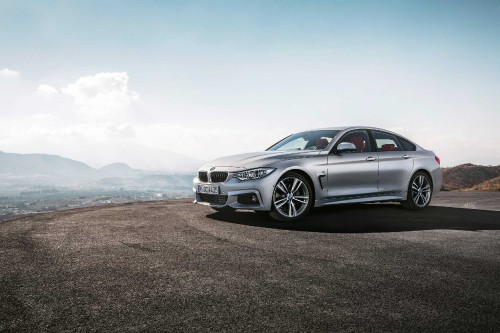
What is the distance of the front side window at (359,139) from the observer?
8.05 metres

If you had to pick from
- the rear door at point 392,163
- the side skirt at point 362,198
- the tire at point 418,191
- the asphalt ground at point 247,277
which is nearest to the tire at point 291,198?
the side skirt at point 362,198

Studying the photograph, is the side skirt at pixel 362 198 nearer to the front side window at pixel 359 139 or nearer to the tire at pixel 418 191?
the tire at pixel 418 191

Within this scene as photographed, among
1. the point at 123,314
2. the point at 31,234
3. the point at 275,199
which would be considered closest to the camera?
the point at 123,314

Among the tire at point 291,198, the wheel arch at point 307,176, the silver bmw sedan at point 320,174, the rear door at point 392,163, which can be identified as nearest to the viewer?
the silver bmw sedan at point 320,174

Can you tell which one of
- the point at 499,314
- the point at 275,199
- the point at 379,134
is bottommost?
the point at 499,314

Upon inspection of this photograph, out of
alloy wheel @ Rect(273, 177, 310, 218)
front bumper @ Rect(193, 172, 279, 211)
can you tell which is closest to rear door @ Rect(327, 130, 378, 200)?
alloy wheel @ Rect(273, 177, 310, 218)

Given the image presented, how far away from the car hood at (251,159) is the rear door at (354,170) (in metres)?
0.48

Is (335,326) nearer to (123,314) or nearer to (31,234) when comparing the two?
(123,314)

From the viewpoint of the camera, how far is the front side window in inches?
317

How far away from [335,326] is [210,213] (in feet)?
18.7

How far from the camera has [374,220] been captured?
7.37 meters

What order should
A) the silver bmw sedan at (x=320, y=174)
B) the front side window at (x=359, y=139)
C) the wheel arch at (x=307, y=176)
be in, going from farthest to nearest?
1. the front side window at (x=359, y=139)
2. the wheel arch at (x=307, y=176)
3. the silver bmw sedan at (x=320, y=174)

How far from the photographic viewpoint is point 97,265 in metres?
4.00

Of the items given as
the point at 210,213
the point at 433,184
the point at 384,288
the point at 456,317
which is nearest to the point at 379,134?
the point at 433,184
